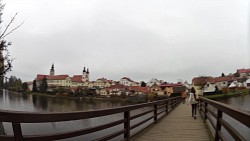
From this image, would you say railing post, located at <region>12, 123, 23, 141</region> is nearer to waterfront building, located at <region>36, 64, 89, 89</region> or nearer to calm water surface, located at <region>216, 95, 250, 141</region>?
calm water surface, located at <region>216, 95, 250, 141</region>

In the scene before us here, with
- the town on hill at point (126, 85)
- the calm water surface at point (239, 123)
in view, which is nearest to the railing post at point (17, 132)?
the calm water surface at point (239, 123)

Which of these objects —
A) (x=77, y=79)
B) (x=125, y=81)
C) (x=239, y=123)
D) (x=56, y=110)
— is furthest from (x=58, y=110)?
(x=125, y=81)

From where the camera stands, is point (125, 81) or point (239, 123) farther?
point (125, 81)

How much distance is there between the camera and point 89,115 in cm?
412

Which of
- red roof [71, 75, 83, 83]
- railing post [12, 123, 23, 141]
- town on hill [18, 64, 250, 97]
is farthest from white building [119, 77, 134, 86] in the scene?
railing post [12, 123, 23, 141]

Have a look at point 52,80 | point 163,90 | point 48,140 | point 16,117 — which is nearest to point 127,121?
point 48,140

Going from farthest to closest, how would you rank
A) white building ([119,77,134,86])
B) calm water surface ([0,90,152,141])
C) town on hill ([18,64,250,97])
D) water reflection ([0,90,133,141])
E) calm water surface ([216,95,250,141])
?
white building ([119,77,134,86]) → town on hill ([18,64,250,97]) → water reflection ([0,90,133,141]) → calm water surface ([0,90,152,141]) → calm water surface ([216,95,250,141])

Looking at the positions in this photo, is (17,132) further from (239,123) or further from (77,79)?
(77,79)

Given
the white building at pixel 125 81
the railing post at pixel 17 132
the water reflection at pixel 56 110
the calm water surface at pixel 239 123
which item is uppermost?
the white building at pixel 125 81

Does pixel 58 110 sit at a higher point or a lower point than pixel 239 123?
lower

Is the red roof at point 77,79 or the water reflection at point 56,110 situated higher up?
the red roof at point 77,79

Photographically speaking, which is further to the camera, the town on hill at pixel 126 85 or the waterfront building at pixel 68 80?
the waterfront building at pixel 68 80

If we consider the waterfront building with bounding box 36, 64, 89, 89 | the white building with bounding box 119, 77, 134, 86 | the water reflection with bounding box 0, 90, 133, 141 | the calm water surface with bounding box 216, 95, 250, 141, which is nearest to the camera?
the calm water surface with bounding box 216, 95, 250, 141

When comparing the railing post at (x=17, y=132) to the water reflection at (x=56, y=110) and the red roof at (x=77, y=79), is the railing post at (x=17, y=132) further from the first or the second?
the red roof at (x=77, y=79)
